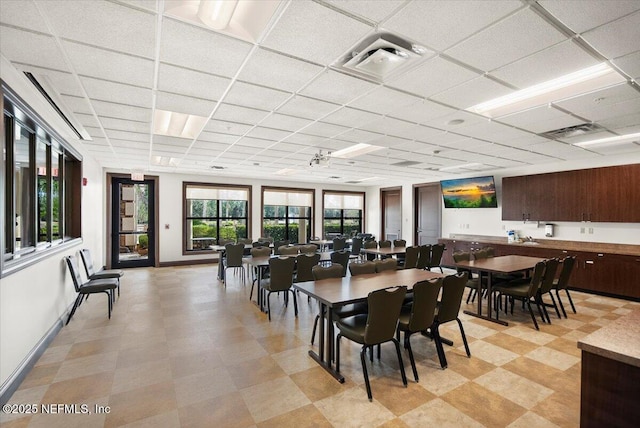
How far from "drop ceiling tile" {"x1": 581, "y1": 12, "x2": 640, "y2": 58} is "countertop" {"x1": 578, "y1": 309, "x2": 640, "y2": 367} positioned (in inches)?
73.8

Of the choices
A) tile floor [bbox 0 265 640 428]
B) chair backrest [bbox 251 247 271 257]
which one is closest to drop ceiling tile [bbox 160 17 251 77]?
tile floor [bbox 0 265 640 428]

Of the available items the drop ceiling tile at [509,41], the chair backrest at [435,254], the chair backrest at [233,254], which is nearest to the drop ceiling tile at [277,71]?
the drop ceiling tile at [509,41]

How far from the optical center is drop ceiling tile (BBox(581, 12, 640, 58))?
75.3 inches

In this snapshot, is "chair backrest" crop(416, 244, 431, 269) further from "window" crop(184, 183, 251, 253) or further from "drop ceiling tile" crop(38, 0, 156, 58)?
"drop ceiling tile" crop(38, 0, 156, 58)

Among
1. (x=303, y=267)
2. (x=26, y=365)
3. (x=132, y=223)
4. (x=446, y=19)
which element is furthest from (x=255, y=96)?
(x=132, y=223)

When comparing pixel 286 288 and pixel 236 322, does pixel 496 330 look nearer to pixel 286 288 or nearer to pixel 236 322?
pixel 286 288

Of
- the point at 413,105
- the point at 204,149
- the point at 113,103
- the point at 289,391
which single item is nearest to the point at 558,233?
the point at 413,105

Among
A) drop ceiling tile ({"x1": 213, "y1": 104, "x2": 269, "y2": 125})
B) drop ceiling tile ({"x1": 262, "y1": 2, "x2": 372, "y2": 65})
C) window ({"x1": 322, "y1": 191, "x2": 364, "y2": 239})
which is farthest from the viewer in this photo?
window ({"x1": 322, "y1": 191, "x2": 364, "y2": 239})

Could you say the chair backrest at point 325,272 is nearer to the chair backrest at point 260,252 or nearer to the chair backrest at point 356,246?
the chair backrest at point 260,252

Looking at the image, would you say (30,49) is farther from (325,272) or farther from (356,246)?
(356,246)

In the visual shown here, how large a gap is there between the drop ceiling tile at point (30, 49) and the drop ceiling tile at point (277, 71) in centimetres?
137

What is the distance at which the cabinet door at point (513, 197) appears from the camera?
7148 mm

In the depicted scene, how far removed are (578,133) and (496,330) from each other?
306 centimetres

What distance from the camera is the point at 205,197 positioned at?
940cm
